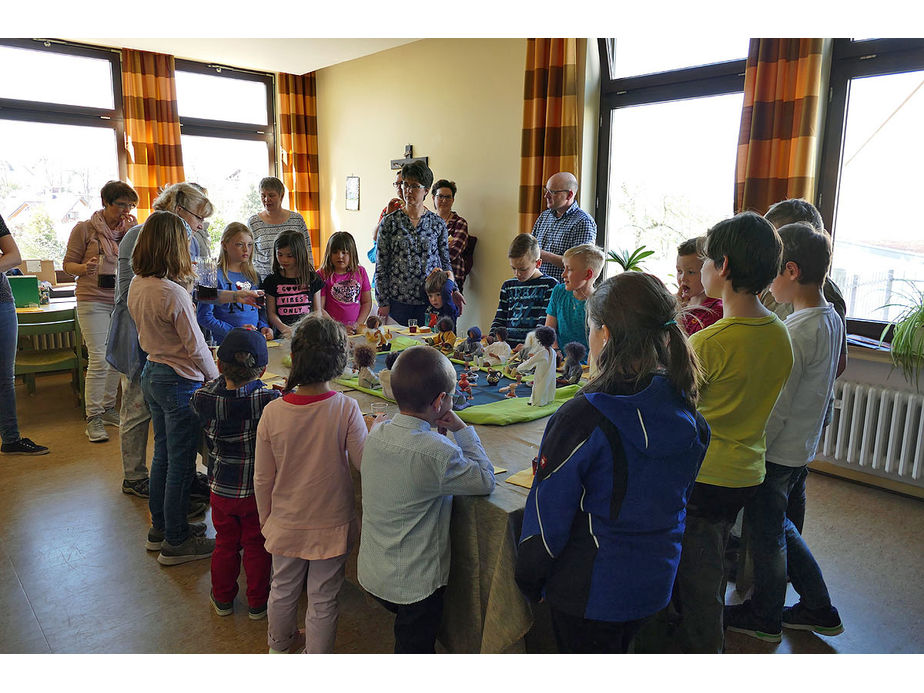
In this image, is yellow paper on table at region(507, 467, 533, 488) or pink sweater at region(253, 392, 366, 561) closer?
yellow paper on table at region(507, 467, 533, 488)

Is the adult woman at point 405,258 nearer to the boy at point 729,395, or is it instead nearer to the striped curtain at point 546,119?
the striped curtain at point 546,119

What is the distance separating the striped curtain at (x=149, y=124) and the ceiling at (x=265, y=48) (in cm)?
17

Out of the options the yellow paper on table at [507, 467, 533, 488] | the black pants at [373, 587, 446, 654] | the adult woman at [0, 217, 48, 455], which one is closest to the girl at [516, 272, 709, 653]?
the yellow paper on table at [507, 467, 533, 488]

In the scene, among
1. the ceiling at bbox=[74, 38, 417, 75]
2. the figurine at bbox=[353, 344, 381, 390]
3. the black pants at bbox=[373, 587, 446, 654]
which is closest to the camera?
the black pants at bbox=[373, 587, 446, 654]

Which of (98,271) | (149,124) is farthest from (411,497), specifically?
(149,124)

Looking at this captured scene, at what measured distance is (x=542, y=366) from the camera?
209 cm

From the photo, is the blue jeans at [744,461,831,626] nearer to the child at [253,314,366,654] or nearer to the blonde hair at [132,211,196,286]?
the child at [253,314,366,654]

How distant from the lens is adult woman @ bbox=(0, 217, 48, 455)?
10.4 feet

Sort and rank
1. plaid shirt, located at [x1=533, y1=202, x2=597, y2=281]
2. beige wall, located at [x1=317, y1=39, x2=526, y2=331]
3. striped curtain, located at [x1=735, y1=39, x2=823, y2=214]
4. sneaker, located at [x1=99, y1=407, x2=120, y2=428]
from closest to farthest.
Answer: striped curtain, located at [x1=735, y1=39, x2=823, y2=214], plaid shirt, located at [x1=533, y1=202, x2=597, y2=281], sneaker, located at [x1=99, y1=407, x2=120, y2=428], beige wall, located at [x1=317, y1=39, x2=526, y2=331]

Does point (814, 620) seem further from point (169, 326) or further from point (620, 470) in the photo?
point (169, 326)

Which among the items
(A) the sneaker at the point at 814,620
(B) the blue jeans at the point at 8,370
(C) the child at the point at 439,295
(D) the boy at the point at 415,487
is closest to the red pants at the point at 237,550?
(D) the boy at the point at 415,487

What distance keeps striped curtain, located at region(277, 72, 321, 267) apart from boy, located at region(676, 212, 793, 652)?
18.9 feet

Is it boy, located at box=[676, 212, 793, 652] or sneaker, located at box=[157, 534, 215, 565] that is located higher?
boy, located at box=[676, 212, 793, 652]

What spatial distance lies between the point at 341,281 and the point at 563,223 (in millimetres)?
1498
